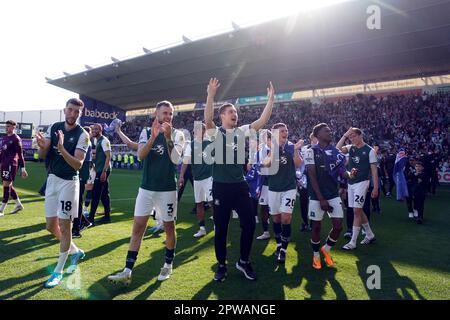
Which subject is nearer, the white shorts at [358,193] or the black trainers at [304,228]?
the white shorts at [358,193]

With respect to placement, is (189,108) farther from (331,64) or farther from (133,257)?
(133,257)

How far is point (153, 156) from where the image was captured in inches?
179

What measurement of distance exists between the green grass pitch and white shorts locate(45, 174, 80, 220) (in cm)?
85

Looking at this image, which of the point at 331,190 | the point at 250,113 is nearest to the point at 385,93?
the point at 250,113

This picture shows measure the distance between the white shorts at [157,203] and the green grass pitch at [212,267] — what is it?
866mm

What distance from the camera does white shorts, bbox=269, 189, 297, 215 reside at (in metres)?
5.60

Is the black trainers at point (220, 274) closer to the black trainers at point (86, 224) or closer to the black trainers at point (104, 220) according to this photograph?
the black trainers at point (86, 224)

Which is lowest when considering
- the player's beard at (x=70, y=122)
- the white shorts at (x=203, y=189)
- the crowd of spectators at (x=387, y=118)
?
the white shorts at (x=203, y=189)

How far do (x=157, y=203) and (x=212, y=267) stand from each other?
1.35 meters

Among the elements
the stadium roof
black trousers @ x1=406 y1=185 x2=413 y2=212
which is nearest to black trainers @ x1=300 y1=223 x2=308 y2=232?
black trousers @ x1=406 y1=185 x2=413 y2=212

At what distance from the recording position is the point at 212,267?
5.10m

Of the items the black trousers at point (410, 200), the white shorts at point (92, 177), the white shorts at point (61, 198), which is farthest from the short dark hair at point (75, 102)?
the black trousers at point (410, 200)

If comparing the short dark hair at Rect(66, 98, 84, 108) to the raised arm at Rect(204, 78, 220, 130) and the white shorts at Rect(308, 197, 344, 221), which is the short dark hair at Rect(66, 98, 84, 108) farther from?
the white shorts at Rect(308, 197, 344, 221)

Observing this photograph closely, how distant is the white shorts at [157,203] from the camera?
175 inches
